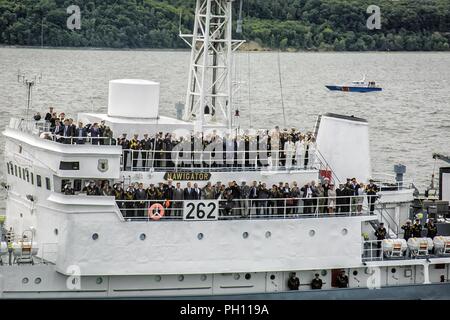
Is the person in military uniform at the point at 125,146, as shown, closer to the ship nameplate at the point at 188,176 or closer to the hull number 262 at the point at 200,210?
the ship nameplate at the point at 188,176

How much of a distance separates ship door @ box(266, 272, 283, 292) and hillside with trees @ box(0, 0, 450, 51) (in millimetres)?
39681

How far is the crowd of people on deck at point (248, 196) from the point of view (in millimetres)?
42312

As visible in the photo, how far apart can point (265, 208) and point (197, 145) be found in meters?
3.41

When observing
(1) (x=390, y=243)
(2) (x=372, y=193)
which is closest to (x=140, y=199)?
(2) (x=372, y=193)

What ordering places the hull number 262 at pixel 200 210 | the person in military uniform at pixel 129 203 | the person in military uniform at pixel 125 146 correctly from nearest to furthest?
1. the person in military uniform at pixel 129 203
2. the hull number 262 at pixel 200 210
3. the person in military uniform at pixel 125 146

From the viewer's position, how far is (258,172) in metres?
44.7

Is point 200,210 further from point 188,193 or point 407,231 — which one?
point 407,231

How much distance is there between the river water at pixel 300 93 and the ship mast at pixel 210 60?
6188 mm

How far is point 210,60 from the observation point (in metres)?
48.4

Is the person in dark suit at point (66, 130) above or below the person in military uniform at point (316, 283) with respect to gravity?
above

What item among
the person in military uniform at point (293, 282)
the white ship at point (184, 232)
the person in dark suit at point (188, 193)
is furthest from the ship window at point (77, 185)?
the person in military uniform at point (293, 282)
